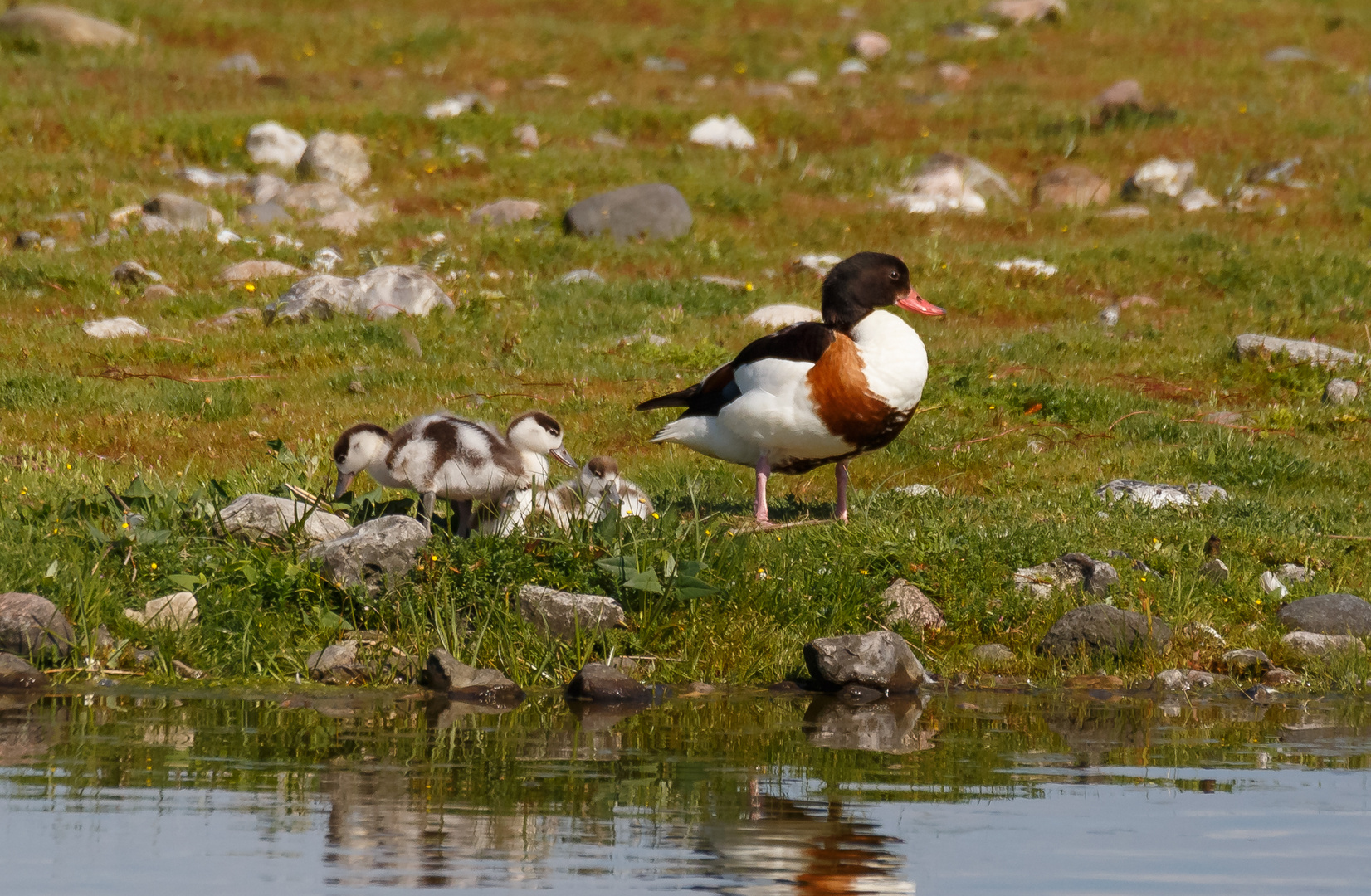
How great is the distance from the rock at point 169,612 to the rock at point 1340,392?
10.2 m

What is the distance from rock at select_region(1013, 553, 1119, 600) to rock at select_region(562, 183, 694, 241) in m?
11.3

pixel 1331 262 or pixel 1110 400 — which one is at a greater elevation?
pixel 1331 262

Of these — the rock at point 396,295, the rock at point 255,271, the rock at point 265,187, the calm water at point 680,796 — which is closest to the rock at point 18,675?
the calm water at point 680,796

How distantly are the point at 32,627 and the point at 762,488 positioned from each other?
4619 mm

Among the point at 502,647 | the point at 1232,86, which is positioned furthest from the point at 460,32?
the point at 502,647

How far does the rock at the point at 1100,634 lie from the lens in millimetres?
8805

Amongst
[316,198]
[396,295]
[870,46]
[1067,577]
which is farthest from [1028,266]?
[870,46]

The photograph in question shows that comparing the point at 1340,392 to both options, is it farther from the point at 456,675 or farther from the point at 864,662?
the point at 456,675

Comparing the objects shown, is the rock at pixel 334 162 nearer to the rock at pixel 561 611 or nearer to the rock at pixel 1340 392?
the rock at pixel 1340 392

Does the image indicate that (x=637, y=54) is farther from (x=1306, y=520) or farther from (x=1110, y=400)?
(x=1306, y=520)

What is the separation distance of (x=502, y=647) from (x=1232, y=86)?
81.4 ft

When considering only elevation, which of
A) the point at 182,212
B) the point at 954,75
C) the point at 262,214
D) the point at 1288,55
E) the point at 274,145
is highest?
the point at 1288,55

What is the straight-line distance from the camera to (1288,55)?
31812 mm

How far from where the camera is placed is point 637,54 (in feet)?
104
